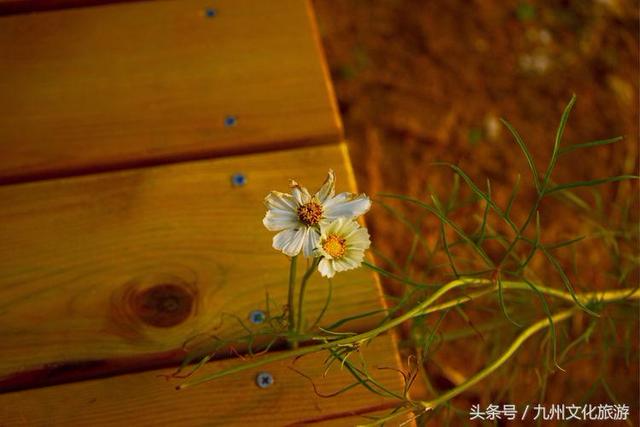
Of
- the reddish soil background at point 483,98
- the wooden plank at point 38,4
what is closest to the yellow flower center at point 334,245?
the wooden plank at point 38,4

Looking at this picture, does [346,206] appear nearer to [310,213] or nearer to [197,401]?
[310,213]

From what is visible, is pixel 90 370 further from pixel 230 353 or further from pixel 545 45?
pixel 545 45

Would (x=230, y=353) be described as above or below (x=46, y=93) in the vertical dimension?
below

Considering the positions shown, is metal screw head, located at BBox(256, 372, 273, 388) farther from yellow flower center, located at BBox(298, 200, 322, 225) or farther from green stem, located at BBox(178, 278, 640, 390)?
yellow flower center, located at BBox(298, 200, 322, 225)

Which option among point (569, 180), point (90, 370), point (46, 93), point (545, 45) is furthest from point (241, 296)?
point (545, 45)

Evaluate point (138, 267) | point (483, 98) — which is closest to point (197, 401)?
point (138, 267)
